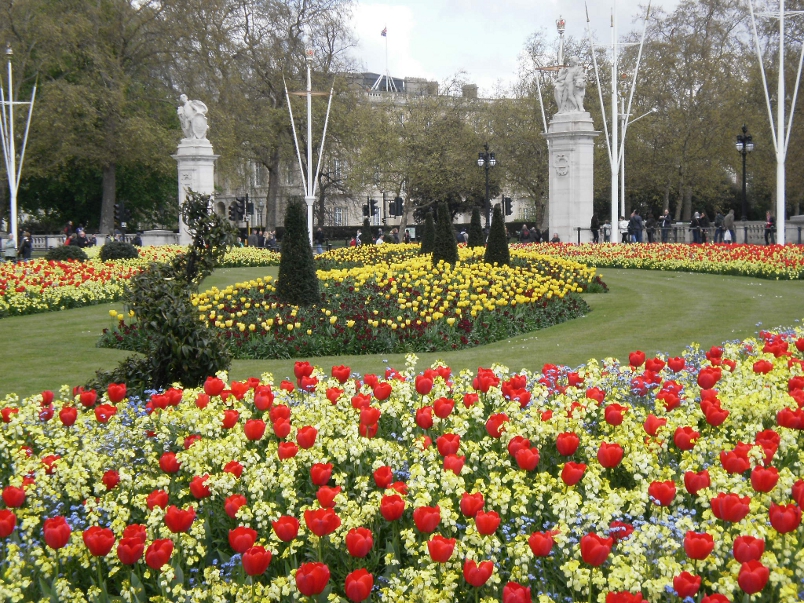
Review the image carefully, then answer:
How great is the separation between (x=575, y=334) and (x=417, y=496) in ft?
30.6

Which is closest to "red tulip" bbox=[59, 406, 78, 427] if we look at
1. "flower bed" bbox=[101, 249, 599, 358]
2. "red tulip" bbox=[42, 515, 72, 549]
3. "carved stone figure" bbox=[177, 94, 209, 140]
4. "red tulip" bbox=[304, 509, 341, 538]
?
"red tulip" bbox=[42, 515, 72, 549]

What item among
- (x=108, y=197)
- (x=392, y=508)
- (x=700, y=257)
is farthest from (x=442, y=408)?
(x=108, y=197)

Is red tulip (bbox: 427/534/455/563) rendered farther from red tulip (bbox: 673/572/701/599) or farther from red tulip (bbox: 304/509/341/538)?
red tulip (bbox: 673/572/701/599)

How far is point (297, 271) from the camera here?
44.7ft

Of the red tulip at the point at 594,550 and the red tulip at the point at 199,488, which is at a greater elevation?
the red tulip at the point at 594,550

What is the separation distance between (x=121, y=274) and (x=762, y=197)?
43.8 meters

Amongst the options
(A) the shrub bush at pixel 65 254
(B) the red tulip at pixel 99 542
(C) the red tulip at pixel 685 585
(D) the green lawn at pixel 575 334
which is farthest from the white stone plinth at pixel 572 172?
(C) the red tulip at pixel 685 585

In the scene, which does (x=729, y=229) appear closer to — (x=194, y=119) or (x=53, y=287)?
(x=194, y=119)

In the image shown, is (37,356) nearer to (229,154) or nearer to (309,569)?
(309,569)

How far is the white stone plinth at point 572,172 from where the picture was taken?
111ft

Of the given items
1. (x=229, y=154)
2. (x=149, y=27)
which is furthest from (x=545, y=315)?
(x=149, y=27)

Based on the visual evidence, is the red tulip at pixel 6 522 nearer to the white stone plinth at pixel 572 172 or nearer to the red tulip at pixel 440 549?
the red tulip at pixel 440 549

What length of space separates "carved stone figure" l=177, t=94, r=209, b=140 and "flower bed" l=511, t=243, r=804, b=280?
16279mm

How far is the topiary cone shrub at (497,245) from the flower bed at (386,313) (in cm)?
164
